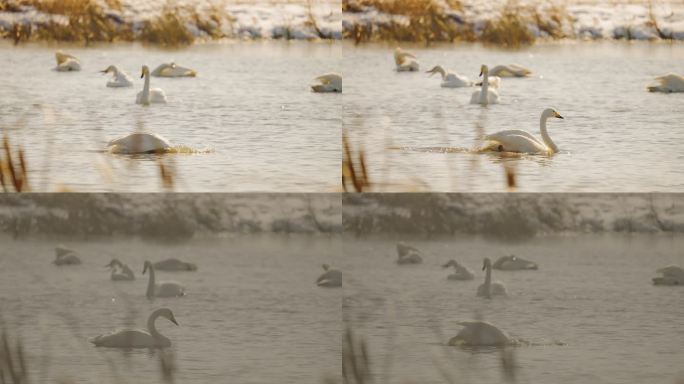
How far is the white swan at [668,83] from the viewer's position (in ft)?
13.3

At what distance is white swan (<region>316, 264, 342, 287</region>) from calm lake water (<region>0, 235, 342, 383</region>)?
19 mm

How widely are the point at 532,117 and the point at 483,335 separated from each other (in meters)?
0.57

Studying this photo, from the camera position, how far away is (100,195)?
13.1 feet

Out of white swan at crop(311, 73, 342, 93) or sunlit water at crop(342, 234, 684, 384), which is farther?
white swan at crop(311, 73, 342, 93)

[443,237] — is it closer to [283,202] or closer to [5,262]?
[283,202]

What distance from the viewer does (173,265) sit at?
4.04 metres

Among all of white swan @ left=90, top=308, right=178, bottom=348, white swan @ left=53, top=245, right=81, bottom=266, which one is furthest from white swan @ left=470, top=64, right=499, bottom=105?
white swan @ left=53, top=245, right=81, bottom=266

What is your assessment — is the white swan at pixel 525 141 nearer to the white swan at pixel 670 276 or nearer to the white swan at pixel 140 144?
the white swan at pixel 670 276

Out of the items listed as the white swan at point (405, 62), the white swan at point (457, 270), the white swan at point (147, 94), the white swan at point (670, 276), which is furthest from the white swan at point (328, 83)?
the white swan at point (670, 276)

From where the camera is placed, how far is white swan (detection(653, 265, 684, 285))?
4.02m

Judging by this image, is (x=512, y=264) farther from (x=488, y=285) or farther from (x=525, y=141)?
(x=525, y=141)

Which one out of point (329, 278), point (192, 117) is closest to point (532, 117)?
point (329, 278)

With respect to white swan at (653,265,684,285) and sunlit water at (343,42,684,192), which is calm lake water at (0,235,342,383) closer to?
sunlit water at (343,42,684,192)

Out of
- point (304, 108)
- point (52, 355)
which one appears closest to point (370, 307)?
point (304, 108)
